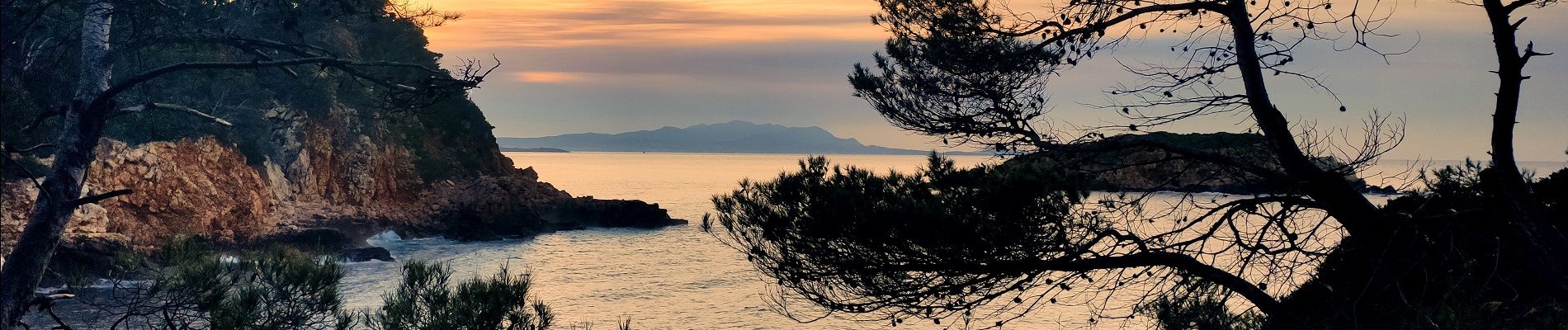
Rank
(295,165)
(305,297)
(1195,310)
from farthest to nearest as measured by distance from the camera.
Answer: (295,165)
(305,297)
(1195,310)

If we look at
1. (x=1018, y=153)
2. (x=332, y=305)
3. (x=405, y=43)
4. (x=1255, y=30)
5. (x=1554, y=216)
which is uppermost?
(x=405, y=43)

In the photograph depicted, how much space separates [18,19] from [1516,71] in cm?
1320

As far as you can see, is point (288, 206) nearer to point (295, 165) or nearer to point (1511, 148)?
point (295, 165)

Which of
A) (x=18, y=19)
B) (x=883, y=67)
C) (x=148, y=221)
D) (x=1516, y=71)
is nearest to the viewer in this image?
(x=1516, y=71)

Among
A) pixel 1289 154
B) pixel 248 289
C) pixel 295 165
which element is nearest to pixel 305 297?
pixel 248 289

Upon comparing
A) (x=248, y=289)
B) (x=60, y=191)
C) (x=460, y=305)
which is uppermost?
(x=60, y=191)

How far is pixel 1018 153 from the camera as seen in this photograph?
29.9 feet

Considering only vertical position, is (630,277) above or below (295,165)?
below

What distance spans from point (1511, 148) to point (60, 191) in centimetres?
1161

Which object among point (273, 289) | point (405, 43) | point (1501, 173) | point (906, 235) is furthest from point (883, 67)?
point (405, 43)

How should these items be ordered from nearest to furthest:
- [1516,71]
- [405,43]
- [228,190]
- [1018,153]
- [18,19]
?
[1516,71] → [1018,153] → [18,19] → [228,190] → [405,43]

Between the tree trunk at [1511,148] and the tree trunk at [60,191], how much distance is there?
11.2 metres

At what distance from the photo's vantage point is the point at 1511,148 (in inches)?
267

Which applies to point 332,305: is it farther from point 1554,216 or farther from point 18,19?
point 1554,216
